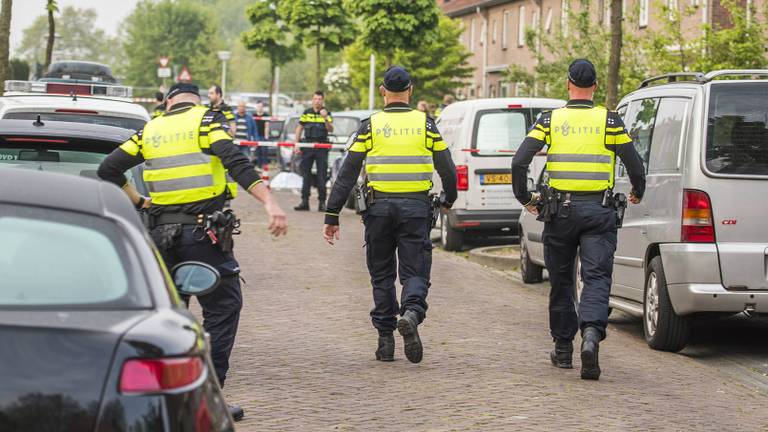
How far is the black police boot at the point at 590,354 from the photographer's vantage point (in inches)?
338

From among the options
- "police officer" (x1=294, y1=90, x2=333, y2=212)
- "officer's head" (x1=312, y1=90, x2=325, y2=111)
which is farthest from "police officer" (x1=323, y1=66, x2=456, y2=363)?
"police officer" (x1=294, y1=90, x2=333, y2=212)

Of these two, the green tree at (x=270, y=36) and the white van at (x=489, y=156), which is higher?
the green tree at (x=270, y=36)

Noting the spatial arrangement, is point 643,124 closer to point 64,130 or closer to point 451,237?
point 64,130

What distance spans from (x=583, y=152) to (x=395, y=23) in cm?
2790

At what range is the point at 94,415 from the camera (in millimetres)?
3508

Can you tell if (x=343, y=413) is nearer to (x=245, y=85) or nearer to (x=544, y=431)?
(x=544, y=431)

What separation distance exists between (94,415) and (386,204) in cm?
561

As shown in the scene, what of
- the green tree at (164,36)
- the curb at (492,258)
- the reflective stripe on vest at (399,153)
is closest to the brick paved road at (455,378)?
the reflective stripe on vest at (399,153)

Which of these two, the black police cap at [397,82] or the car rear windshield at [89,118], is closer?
the black police cap at [397,82]

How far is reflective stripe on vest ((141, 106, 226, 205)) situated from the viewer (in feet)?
23.0

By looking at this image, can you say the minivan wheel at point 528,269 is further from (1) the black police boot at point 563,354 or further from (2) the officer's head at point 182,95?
(2) the officer's head at point 182,95

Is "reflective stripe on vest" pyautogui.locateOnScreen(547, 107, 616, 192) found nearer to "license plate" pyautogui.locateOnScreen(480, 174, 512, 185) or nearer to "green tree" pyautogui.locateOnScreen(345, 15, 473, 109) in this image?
"license plate" pyautogui.locateOnScreen(480, 174, 512, 185)

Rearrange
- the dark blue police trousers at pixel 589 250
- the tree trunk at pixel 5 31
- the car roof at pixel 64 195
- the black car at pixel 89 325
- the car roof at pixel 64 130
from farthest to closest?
the tree trunk at pixel 5 31, the dark blue police trousers at pixel 589 250, the car roof at pixel 64 130, the car roof at pixel 64 195, the black car at pixel 89 325

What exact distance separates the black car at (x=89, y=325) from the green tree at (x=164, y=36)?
11651 centimetres
